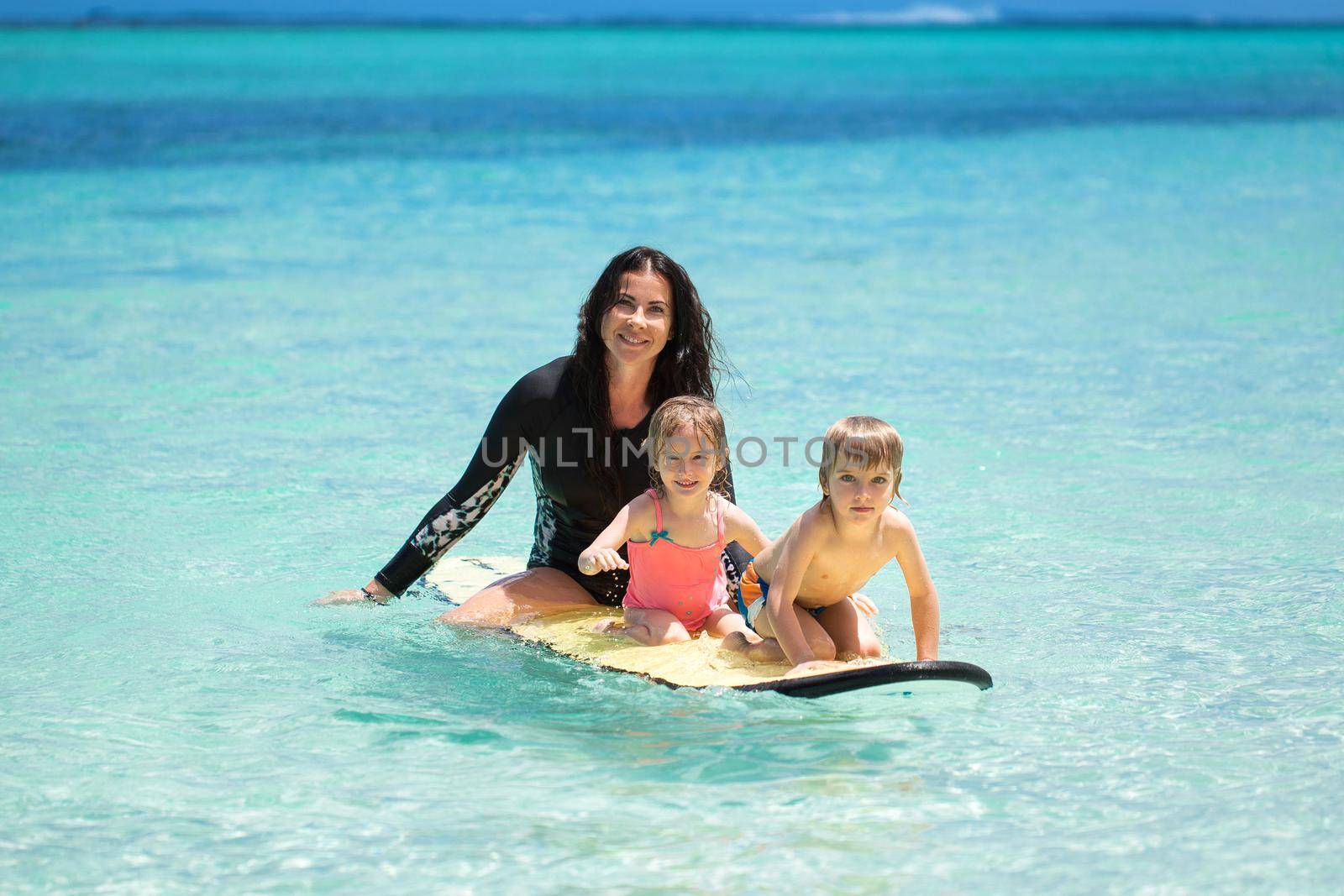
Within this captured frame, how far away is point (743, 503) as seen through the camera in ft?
16.7

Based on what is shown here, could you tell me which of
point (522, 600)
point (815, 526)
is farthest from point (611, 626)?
point (815, 526)

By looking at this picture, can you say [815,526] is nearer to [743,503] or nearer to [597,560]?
[597,560]

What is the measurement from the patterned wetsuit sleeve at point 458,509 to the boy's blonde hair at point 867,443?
0.99 metres

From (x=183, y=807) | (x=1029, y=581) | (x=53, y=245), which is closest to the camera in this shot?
(x=183, y=807)

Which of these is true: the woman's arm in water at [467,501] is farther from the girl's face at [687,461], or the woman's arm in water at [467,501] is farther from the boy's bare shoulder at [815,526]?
the boy's bare shoulder at [815,526]

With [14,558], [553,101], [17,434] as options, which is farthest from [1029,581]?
[553,101]

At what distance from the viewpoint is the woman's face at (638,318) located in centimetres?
353

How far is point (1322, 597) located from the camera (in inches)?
155

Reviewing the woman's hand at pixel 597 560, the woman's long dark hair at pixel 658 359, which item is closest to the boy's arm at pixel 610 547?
the woman's hand at pixel 597 560

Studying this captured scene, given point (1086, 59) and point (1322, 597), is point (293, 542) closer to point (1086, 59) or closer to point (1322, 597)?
point (1322, 597)

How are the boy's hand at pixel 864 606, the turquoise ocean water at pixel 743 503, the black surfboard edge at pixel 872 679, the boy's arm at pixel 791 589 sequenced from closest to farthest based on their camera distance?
the turquoise ocean water at pixel 743 503 → the black surfboard edge at pixel 872 679 → the boy's arm at pixel 791 589 → the boy's hand at pixel 864 606

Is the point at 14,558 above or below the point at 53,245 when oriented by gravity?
below

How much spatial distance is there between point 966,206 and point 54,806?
11.4 meters

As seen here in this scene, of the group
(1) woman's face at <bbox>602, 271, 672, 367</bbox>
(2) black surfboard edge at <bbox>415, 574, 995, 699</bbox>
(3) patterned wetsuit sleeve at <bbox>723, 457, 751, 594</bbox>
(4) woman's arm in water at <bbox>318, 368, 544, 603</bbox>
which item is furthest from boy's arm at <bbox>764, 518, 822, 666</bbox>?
(4) woman's arm in water at <bbox>318, 368, 544, 603</bbox>
